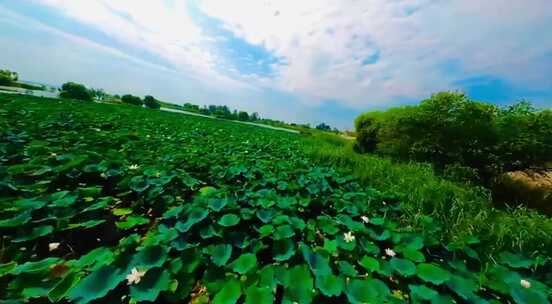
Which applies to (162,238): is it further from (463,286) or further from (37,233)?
(463,286)

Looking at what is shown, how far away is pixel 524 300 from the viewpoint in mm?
1209

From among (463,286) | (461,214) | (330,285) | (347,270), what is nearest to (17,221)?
(330,285)

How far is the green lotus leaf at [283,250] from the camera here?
1.44 m

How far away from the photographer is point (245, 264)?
52.2 inches

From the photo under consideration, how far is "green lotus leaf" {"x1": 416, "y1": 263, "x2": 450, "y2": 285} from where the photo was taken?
1277 millimetres

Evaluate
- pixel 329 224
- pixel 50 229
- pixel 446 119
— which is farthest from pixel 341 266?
pixel 446 119

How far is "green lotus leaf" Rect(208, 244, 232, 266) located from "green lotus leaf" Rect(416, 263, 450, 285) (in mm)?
1110

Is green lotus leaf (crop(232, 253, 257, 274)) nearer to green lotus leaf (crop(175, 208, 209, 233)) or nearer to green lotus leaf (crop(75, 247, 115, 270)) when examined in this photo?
green lotus leaf (crop(175, 208, 209, 233))

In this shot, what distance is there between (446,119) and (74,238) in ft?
20.5

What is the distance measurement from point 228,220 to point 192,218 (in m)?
0.25

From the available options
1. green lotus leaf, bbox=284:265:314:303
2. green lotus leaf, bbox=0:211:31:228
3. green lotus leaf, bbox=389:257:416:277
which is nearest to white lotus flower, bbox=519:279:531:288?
green lotus leaf, bbox=389:257:416:277

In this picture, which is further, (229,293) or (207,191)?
(207,191)

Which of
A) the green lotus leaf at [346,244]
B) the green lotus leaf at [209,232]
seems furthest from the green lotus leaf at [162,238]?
the green lotus leaf at [346,244]

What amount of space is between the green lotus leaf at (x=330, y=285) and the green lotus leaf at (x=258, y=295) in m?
0.27
